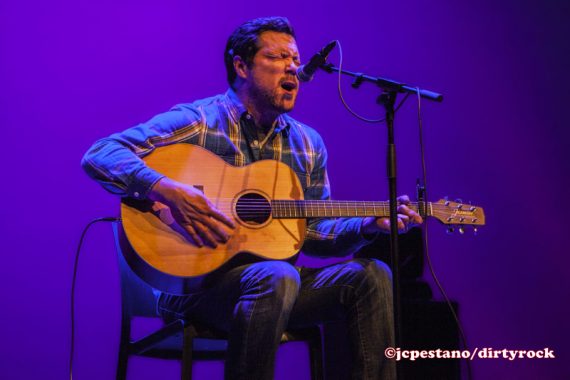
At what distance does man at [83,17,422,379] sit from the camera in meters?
2.15

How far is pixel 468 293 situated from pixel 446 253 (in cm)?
32

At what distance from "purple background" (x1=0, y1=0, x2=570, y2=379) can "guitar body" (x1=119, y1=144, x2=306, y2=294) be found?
109 centimetres

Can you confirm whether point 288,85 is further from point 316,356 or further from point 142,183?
point 316,356

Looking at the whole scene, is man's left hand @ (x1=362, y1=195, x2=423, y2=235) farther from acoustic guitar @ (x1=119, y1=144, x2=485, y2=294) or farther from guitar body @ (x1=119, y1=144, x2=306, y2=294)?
guitar body @ (x1=119, y1=144, x2=306, y2=294)

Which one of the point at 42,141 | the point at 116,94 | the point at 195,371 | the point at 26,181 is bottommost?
the point at 195,371

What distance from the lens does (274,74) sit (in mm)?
2961

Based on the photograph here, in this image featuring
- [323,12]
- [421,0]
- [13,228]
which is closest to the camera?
[13,228]

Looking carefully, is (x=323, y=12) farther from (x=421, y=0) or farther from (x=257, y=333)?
(x=257, y=333)

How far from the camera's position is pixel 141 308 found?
2604mm

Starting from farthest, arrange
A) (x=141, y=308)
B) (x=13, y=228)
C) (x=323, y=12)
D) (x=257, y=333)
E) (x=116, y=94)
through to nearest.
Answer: (x=323, y=12)
(x=116, y=94)
(x=13, y=228)
(x=141, y=308)
(x=257, y=333)

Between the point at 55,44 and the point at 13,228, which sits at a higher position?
the point at 55,44

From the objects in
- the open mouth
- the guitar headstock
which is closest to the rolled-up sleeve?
the open mouth

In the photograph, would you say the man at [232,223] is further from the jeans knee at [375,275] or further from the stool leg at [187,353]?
the stool leg at [187,353]

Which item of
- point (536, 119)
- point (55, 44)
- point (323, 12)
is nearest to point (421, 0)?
point (323, 12)
